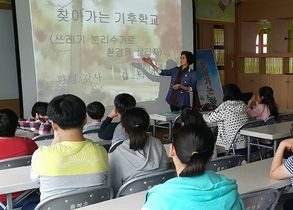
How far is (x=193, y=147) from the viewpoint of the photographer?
135cm

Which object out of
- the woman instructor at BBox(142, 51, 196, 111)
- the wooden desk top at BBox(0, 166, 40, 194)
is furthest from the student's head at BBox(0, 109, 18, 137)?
the woman instructor at BBox(142, 51, 196, 111)

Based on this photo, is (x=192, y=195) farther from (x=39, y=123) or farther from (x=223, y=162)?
(x=39, y=123)

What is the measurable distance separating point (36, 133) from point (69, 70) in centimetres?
210

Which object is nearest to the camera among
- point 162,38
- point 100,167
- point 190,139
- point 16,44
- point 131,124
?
point 190,139

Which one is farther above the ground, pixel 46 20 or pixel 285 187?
pixel 46 20

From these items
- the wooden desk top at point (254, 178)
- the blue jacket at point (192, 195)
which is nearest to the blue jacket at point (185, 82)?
the wooden desk top at point (254, 178)

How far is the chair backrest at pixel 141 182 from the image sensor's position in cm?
194

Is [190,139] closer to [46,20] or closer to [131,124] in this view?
[131,124]

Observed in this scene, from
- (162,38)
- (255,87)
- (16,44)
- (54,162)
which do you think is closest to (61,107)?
(54,162)

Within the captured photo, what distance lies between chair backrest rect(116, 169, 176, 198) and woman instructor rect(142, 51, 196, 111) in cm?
348

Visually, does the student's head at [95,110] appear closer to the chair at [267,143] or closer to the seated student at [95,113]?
the seated student at [95,113]

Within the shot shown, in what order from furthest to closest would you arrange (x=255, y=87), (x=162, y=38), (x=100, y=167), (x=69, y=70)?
1. (x=255, y=87)
2. (x=162, y=38)
3. (x=69, y=70)
4. (x=100, y=167)

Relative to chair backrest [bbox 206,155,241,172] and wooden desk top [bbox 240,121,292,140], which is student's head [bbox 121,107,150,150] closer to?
chair backrest [bbox 206,155,241,172]

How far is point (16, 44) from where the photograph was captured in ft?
16.0
